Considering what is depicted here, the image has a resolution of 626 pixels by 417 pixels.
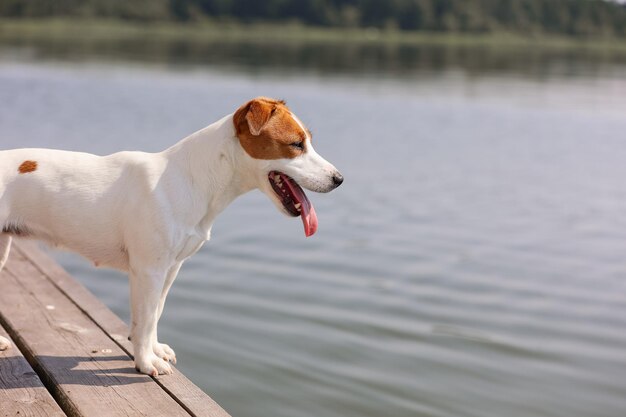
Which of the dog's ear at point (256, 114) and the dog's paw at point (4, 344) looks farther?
the dog's paw at point (4, 344)

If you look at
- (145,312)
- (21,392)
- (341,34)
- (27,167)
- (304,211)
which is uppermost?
(341,34)

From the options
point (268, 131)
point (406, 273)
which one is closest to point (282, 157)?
point (268, 131)

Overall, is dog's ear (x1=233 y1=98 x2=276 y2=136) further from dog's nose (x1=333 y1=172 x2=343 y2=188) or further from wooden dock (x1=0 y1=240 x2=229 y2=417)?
wooden dock (x1=0 y1=240 x2=229 y2=417)

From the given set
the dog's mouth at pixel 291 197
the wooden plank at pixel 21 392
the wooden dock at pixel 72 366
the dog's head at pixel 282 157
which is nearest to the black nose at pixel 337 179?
the dog's head at pixel 282 157

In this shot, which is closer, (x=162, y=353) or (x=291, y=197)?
(x=291, y=197)

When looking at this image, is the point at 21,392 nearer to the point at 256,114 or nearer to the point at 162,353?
the point at 162,353

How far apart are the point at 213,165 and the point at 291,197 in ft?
1.37

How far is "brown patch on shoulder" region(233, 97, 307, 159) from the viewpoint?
4094 mm

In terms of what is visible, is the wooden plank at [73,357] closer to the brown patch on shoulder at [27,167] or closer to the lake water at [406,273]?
the brown patch on shoulder at [27,167]

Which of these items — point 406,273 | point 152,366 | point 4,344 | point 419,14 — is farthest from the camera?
point 419,14

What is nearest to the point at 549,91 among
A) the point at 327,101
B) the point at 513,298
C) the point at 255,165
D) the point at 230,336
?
the point at 327,101

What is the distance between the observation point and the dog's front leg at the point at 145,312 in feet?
13.8

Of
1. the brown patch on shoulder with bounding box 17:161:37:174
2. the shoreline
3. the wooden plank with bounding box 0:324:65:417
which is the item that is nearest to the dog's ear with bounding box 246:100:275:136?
the brown patch on shoulder with bounding box 17:161:37:174

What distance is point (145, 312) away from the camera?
4.23 m
